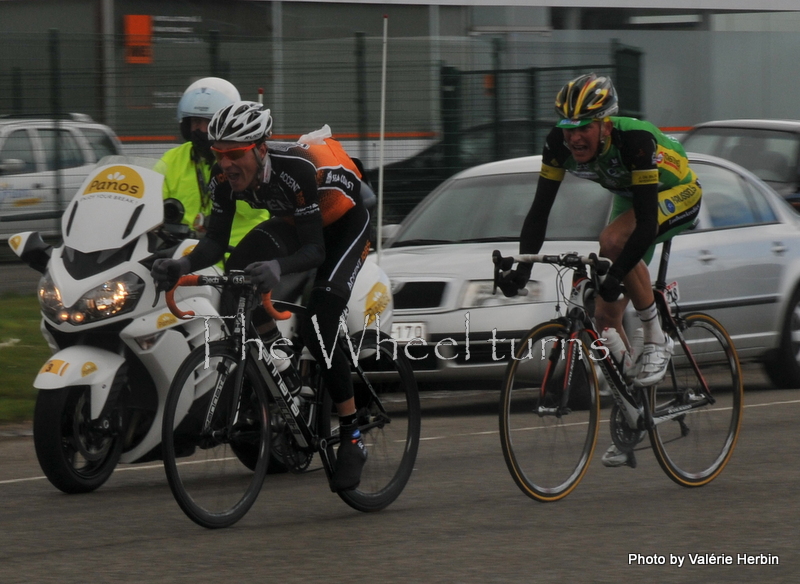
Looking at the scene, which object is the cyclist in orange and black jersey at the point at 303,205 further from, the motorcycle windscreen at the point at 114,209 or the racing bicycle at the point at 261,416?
the motorcycle windscreen at the point at 114,209

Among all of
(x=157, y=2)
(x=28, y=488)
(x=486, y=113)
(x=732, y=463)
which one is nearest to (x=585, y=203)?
(x=732, y=463)

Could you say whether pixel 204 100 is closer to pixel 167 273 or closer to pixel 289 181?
pixel 289 181

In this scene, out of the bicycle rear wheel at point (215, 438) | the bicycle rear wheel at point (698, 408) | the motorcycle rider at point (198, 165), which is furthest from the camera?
the motorcycle rider at point (198, 165)

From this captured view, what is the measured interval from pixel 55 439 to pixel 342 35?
11.5 metres

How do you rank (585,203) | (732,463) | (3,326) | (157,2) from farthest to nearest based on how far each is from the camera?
(157,2) < (3,326) < (585,203) < (732,463)

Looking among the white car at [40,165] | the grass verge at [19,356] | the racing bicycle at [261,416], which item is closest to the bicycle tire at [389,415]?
the racing bicycle at [261,416]

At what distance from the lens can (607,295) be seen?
6332 mm

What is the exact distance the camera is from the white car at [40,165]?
14.2m

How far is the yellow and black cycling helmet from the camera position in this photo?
629 centimetres

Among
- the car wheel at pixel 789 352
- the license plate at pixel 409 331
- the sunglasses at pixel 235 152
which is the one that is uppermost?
the sunglasses at pixel 235 152

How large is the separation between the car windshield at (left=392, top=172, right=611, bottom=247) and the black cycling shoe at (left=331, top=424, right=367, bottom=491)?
3847 millimetres

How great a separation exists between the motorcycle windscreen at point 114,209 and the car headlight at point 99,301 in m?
0.19

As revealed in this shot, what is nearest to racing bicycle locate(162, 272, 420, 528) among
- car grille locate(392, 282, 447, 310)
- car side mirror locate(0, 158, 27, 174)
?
car grille locate(392, 282, 447, 310)

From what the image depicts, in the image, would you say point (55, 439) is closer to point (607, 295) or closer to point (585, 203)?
point (607, 295)
